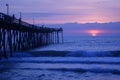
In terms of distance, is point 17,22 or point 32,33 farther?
point 32,33

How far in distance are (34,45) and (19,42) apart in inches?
350

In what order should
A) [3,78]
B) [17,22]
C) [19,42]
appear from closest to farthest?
[3,78] < [17,22] < [19,42]

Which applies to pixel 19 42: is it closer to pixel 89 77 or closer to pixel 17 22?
pixel 17 22

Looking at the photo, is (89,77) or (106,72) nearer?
(89,77)

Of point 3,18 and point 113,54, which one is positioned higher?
point 3,18

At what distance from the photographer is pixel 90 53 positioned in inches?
1126

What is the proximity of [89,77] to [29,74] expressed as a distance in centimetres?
317

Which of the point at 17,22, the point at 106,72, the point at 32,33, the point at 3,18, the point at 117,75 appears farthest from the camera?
the point at 32,33

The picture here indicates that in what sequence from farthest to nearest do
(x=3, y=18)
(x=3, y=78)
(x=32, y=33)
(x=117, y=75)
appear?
1. (x=32, y=33)
2. (x=3, y=18)
3. (x=117, y=75)
4. (x=3, y=78)

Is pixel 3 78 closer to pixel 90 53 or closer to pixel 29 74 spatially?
pixel 29 74

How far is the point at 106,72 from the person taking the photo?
15000 mm

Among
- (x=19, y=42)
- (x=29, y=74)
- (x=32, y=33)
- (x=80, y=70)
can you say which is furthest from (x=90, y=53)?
(x=29, y=74)

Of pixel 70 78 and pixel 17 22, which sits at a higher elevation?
pixel 17 22

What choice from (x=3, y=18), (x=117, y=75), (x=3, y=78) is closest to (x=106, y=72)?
(x=117, y=75)
